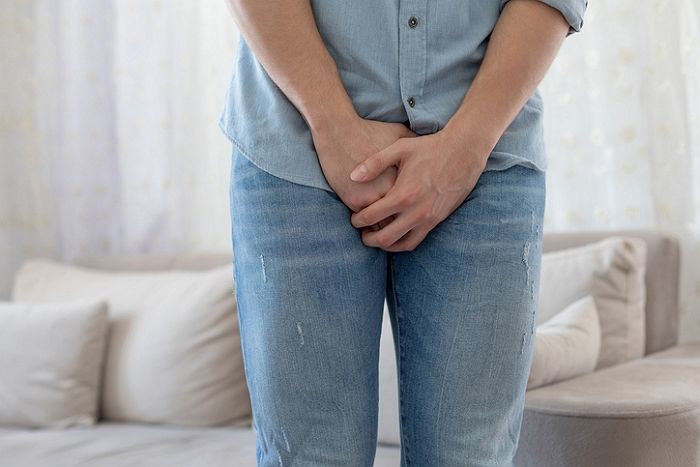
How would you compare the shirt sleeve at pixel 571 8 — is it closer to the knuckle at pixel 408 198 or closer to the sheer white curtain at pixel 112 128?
the knuckle at pixel 408 198

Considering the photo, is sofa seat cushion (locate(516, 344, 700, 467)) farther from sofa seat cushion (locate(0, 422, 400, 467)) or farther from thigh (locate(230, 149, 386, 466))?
thigh (locate(230, 149, 386, 466))

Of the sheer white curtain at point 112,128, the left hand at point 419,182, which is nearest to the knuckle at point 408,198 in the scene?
the left hand at point 419,182

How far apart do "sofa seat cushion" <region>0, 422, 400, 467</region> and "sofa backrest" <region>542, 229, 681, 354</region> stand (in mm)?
646

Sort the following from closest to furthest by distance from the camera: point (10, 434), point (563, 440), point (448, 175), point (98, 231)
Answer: point (448, 175) < point (563, 440) < point (10, 434) < point (98, 231)

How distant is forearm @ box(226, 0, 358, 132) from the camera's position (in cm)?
90

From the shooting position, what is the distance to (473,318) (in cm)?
90

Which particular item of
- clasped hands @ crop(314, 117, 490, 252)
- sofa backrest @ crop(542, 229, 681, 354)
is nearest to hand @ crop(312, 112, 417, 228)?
clasped hands @ crop(314, 117, 490, 252)

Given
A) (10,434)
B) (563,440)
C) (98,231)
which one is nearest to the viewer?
(563,440)

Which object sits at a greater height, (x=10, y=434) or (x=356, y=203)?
(x=356, y=203)

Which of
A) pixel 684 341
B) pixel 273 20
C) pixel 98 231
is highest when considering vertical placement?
pixel 273 20

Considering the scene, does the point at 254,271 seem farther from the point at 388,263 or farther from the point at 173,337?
the point at 173,337

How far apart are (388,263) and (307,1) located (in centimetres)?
28

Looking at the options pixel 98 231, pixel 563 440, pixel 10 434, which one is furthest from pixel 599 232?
pixel 98 231

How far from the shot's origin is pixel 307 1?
929 mm
